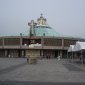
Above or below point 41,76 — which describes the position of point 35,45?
above

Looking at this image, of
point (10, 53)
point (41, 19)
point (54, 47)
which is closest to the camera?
point (54, 47)

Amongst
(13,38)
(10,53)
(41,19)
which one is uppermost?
(41,19)

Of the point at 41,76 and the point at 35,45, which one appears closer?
the point at 41,76

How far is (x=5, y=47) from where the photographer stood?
3984 inches

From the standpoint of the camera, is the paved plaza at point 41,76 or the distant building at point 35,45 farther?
the distant building at point 35,45

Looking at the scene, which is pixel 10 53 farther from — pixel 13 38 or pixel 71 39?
pixel 71 39

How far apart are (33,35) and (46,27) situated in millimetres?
20984

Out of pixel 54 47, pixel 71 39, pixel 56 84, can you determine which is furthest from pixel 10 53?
pixel 56 84

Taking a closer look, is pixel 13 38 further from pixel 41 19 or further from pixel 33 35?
pixel 41 19

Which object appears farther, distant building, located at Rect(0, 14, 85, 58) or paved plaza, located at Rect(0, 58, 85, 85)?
distant building, located at Rect(0, 14, 85, 58)

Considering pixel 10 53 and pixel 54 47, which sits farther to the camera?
pixel 10 53

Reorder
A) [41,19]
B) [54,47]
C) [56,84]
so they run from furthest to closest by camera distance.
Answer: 1. [41,19]
2. [54,47]
3. [56,84]

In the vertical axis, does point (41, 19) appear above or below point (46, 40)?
above

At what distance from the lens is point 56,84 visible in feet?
49.3
